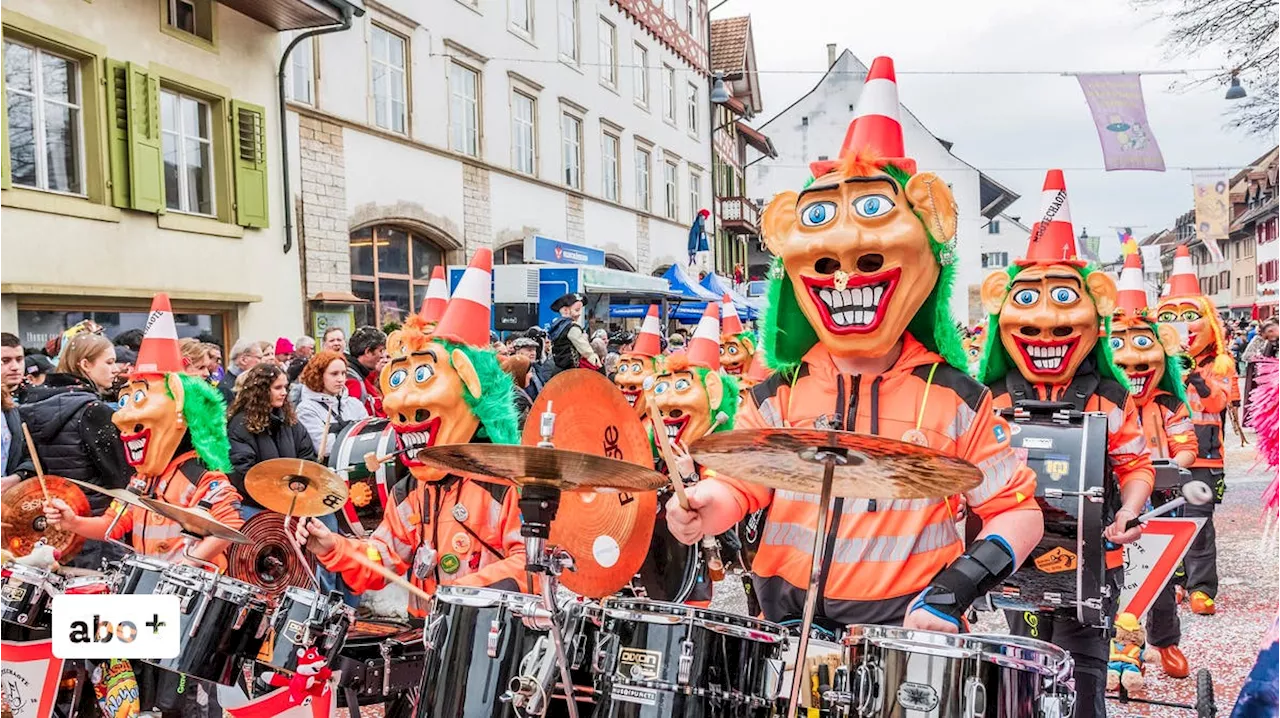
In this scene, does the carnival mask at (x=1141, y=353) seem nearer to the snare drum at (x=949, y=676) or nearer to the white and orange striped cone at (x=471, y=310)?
the white and orange striped cone at (x=471, y=310)

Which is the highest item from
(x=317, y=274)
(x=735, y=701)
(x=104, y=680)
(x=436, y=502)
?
(x=317, y=274)

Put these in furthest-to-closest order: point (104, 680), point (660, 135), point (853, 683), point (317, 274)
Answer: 1. point (660, 135)
2. point (317, 274)
3. point (104, 680)
4. point (853, 683)

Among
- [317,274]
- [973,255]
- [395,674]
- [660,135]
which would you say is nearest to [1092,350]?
[395,674]

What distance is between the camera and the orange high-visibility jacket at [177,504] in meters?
4.45

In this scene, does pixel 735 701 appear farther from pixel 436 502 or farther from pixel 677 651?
pixel 436 502

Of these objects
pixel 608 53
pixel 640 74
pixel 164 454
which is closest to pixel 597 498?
pixel 164 454

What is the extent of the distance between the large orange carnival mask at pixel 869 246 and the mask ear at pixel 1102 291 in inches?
78.1

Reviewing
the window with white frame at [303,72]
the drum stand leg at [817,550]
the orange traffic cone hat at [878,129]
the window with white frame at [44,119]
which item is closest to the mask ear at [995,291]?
the orange traffic cone hat at [878,129]

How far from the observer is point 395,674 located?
3.52 meters

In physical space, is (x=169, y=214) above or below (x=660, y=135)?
below

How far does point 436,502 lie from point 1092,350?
117 inches

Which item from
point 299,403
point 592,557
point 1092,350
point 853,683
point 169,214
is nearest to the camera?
point 853,683

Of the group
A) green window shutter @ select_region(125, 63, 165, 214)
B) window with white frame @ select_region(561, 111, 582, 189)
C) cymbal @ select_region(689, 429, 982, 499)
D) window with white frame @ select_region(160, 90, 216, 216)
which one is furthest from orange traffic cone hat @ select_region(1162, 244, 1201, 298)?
window with white frame @ select_region(561, 111, 582, 189)

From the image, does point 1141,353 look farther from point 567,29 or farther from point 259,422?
point 567,29
